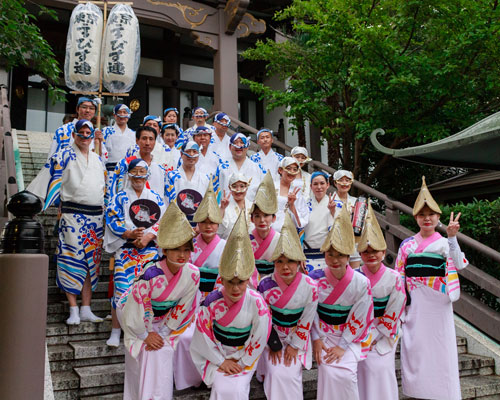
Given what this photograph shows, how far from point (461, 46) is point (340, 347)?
17.7ft

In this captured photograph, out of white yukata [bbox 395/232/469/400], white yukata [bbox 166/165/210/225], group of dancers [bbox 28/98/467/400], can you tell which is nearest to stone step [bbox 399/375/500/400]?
white yukata [bbox 395/232/469/400]

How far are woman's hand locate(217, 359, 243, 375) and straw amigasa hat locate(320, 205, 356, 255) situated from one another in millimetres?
1224

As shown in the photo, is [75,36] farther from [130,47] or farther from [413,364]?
[413,364]

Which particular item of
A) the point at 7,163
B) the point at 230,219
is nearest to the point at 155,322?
the point at 230,219

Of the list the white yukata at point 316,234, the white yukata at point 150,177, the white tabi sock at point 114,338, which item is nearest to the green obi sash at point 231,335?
the white tabi sock at point 114,338

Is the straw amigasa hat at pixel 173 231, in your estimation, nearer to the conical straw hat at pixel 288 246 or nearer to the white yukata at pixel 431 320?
the conical straw hat at pixel 288 246

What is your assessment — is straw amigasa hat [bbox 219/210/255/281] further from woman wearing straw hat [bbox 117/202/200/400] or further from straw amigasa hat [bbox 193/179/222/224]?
straw amigasa hat [bbox 193/179/222/224]

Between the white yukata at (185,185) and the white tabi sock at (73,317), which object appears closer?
the white tabi sock at (73,317)

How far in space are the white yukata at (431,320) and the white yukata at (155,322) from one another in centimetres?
236

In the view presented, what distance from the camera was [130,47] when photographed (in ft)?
24.6

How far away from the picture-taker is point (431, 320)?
16.7ft

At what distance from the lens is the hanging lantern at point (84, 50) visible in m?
7.23

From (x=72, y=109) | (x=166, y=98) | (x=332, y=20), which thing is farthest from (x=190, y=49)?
(x=332, y=20)

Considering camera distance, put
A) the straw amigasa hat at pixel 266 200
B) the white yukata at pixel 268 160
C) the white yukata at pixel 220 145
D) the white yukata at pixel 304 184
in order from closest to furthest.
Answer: the straw amigasa hat at pixel 266 200, the white yukata at pixel 304 184, the white yukata at pixel 268 160, the white yukata at pixel 220 145
